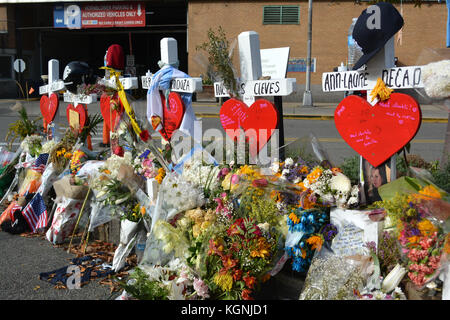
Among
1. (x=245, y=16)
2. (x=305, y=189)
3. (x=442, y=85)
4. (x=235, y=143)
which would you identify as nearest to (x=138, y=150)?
(x=235, y=143)

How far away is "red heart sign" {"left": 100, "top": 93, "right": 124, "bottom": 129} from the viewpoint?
555cm

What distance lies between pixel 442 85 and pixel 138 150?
311 cm

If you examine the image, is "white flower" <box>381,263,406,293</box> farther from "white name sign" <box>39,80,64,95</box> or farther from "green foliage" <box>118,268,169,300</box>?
"white name sign" <box>39,80,64,95</box>

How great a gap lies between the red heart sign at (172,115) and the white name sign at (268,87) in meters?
0.69

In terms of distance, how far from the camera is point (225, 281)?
2869 mm

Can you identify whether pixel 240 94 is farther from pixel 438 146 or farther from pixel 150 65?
pixel 150 65

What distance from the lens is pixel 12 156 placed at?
6.69m

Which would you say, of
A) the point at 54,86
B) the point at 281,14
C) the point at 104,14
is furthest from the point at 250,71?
the point at 104,14

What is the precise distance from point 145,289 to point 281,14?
755 inches

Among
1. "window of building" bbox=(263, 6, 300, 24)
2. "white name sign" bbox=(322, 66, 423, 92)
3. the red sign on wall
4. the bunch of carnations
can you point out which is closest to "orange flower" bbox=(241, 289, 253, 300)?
the bunch of carnations

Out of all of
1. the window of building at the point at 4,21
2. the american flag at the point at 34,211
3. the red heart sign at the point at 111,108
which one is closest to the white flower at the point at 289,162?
the red heart sign at the point at 111,108

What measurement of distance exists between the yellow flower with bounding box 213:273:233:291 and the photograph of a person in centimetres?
139
